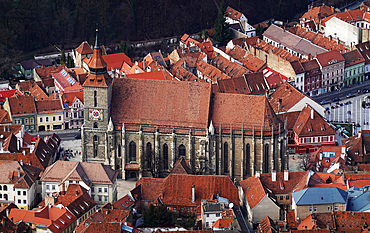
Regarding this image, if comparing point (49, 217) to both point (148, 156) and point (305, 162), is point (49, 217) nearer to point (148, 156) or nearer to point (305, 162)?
point (148, 156)

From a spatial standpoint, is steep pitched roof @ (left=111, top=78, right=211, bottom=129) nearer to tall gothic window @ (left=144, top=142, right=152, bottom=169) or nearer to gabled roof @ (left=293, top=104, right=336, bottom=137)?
tall gothic window @ (left=144, top=142, right=152, bottom=169)

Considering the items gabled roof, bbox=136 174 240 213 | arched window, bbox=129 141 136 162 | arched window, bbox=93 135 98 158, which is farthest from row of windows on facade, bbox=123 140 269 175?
gabled roof, bbox=136 174 240 213

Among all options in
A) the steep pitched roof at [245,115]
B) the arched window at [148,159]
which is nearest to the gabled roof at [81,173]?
the arched window at [148,159]

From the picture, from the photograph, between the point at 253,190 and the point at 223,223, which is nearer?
the point at 223,223

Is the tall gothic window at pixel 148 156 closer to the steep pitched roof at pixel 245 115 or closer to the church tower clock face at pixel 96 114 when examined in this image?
the church tower clock face at pixel 96 114

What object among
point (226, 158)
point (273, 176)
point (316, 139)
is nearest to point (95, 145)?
point (226, 158)

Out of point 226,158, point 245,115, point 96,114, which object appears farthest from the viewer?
point 96,114
